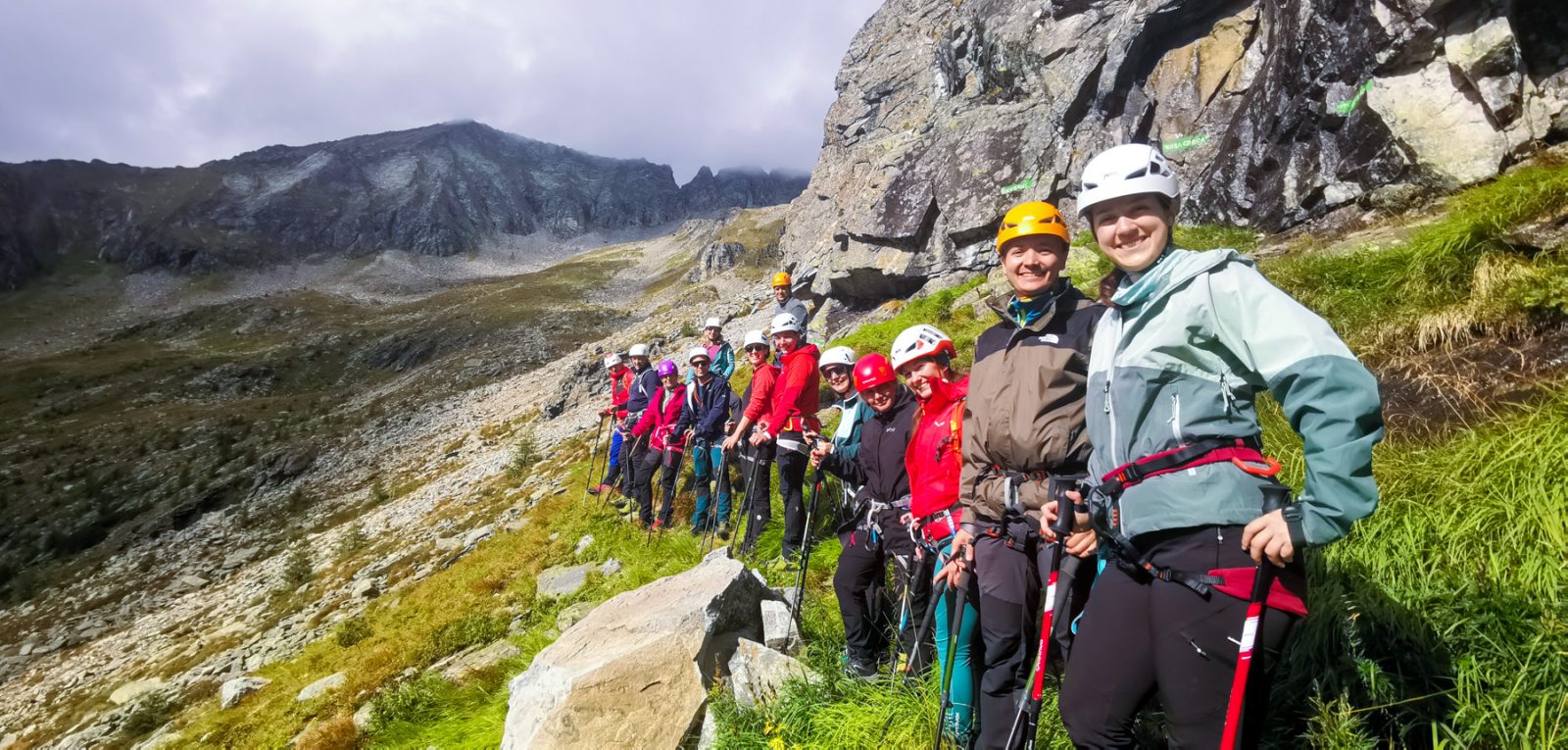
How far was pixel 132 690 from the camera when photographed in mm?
11742

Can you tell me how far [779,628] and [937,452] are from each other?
91.3 inches

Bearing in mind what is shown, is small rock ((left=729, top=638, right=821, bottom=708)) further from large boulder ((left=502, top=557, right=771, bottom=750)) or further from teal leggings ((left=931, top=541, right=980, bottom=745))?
teal leggings ((left=931, top=541, right=980, bottom=745))

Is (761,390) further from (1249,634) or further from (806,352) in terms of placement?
(1249,634)

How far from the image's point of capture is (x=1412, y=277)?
6215 mm

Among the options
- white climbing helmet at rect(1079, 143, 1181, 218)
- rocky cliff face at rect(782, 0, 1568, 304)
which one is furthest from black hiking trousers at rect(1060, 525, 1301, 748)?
rocky cliff face at rect(782, 0, 1568, 304)

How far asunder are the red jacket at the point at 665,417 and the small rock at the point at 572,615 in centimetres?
314

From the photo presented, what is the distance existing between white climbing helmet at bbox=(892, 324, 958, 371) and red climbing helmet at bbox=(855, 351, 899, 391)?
1.58 ft

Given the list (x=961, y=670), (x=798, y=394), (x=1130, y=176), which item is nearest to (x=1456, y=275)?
(x=1130, y=176)

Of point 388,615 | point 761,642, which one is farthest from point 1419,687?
point 388,615

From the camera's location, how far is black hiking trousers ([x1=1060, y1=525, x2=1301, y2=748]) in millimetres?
2184

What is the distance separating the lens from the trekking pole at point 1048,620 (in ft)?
9.93

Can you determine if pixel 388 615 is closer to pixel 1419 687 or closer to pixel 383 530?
pixel 383 530

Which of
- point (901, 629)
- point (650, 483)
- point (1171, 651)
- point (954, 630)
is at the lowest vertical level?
point (650, 483)

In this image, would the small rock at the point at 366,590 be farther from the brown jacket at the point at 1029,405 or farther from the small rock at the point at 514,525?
the brown jacket at the point at 1029,405
